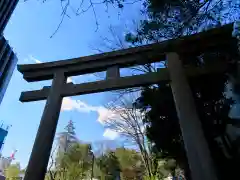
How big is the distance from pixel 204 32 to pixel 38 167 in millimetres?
3393

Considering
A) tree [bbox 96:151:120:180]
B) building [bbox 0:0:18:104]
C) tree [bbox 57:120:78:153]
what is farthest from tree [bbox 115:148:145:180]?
building [bbox 0:0:18:104]

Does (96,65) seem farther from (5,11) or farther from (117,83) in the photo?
(5,11)

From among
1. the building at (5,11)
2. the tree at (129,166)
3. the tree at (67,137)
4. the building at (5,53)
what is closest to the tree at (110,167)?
the tree at (129,166)

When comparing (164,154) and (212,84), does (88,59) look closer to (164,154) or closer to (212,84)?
(212,84)

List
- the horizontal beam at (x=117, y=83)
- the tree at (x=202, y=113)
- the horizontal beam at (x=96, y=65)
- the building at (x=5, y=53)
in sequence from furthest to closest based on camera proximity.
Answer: the building at (x=5, y=53) → the tree at (x=202, y=113) → the horizontal beam at (x=96, y=65) → the horizontal beam at (x=117, y=83)

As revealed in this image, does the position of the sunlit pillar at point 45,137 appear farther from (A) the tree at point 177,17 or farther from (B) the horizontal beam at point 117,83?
(A) the tree at point 177,17

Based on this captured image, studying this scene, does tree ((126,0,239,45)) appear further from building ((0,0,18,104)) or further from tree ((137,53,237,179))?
building ((0,0,18,104))

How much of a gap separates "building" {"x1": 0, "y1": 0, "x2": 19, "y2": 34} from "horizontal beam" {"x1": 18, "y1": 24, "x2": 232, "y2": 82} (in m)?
19.5

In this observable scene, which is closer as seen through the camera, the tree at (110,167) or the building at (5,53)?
the tree at (110,167)

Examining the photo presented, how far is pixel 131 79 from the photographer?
3223 millimetres

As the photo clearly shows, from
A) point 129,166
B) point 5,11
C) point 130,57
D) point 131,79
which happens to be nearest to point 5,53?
point 5,11

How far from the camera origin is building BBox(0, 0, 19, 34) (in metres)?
18.9

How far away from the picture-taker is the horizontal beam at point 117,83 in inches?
121

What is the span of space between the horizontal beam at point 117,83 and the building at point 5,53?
66.0 feet
